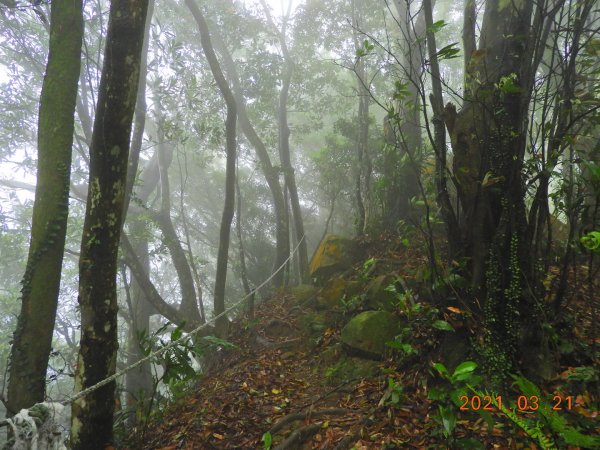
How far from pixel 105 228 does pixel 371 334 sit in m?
3.09

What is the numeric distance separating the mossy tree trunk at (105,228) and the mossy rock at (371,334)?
8.61 feet

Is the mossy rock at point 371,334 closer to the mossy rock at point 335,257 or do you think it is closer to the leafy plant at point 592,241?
the leafy plant at point 592,241

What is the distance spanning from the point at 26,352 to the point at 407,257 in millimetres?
5283

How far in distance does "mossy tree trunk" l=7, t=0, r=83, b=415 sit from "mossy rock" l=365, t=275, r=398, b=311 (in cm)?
379

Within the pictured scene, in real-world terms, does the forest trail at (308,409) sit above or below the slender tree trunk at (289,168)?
below

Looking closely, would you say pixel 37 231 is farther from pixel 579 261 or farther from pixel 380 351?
pixel 579 261

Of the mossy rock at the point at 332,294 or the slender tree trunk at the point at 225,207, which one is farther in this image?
the slender tree trunk at the point at 225,207

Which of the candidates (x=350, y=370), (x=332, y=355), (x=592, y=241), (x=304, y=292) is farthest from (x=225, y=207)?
(x=592, y=241)

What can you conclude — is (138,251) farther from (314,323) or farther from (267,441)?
(267,441)

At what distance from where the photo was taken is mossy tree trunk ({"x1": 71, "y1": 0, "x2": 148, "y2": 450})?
3.14 metres

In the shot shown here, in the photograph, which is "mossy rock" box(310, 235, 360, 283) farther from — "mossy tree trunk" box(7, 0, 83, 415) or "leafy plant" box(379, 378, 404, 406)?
"mossy tree trunk" box(7, 0, 83, 415)

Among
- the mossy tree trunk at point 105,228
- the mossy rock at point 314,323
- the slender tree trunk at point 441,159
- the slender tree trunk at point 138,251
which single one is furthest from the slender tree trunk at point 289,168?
the mossy tree trunk at point 105,228

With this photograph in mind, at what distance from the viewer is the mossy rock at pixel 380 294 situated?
16.6 ft

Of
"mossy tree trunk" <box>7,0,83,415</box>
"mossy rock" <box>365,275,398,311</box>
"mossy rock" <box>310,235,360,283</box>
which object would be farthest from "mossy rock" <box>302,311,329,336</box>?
"mossy tree trunk" <box>7,0,83,415</box>
